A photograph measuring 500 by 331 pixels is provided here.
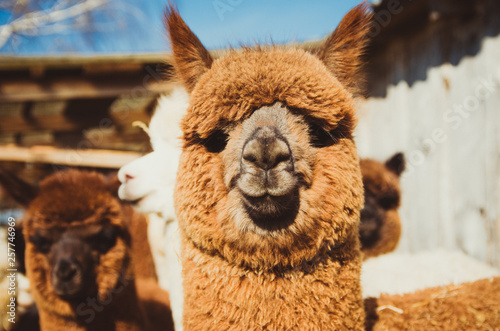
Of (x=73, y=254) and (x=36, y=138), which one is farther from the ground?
(x=36, y=138)

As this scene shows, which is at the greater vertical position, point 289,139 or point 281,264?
point 289,139

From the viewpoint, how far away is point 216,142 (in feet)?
5.55

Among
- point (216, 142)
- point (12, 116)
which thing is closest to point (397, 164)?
point (216, 142)

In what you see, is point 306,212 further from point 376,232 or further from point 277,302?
point 376,232

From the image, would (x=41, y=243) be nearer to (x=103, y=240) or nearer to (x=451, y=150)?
(x=103, y=240)

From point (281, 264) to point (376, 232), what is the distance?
225 centimetres

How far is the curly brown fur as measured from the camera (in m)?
1.97

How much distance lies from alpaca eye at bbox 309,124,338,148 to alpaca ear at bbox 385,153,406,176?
2.49 metres

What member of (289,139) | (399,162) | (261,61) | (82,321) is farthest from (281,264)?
(399,162)

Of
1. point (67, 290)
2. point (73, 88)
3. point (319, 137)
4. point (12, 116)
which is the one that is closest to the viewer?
point (319, 137)

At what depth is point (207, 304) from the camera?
1.64 meters

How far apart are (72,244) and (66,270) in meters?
0.20

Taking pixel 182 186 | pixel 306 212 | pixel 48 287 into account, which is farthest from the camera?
pixel 48 287

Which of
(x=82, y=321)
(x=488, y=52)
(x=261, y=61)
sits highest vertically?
(x=488, y=52)
